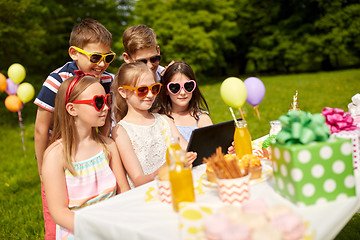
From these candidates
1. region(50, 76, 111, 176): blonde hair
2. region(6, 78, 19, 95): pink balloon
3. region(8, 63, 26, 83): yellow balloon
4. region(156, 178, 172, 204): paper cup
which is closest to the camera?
region(156, 178, 172, 204): paper cup

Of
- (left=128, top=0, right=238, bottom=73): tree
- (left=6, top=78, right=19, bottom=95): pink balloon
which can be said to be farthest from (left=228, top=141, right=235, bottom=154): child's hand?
(left=128, top=0, right=238, bottom=73): tree

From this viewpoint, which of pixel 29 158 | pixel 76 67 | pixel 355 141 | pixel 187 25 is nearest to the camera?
pixel 355 141

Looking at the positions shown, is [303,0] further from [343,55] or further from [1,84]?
[1,84]

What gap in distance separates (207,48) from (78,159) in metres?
19.4

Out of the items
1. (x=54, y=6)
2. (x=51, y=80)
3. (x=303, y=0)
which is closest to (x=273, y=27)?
(x=303, y=0)

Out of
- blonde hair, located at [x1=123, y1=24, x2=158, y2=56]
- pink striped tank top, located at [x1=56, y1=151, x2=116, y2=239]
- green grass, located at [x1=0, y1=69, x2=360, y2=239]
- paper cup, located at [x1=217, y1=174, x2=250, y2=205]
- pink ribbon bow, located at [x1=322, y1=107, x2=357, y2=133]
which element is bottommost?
green grass, located at [x1=0, y1=69, x2=360, y2=239]

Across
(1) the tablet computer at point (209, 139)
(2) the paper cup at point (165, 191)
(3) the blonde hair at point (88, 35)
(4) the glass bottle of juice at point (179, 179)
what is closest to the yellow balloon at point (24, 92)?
(3) the blonde hair at point (88, 35)

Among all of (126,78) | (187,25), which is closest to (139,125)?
(126,78)

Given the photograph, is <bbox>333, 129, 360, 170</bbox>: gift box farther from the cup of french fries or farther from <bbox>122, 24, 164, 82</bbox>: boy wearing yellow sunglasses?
<bbox>122, 24, 164, 82</bbox>: boy wearing yellow sunglasses

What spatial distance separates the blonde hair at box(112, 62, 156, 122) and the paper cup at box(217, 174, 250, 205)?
1.25 meters

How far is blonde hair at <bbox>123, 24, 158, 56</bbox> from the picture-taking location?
3.00m

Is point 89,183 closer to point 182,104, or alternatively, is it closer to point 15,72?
point 182,104

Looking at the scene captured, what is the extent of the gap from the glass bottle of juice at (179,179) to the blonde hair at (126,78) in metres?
1.15

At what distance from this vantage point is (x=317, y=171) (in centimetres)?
126
